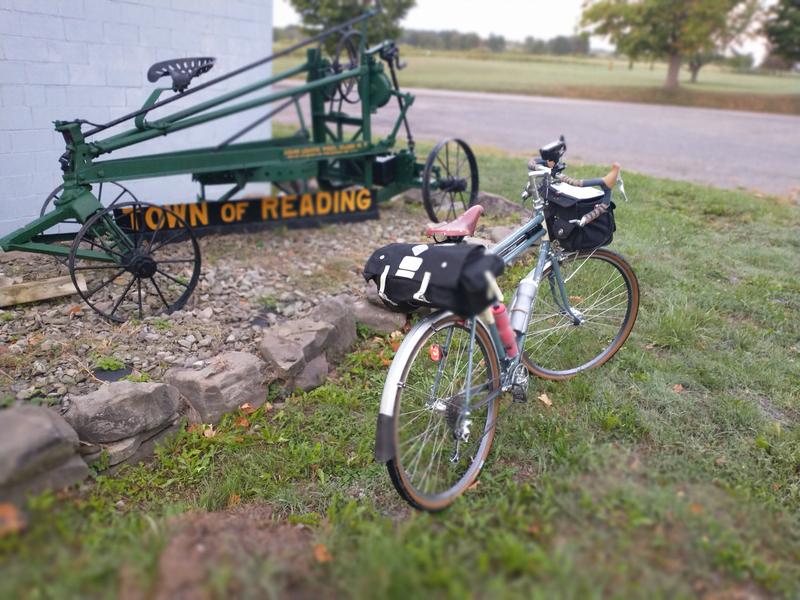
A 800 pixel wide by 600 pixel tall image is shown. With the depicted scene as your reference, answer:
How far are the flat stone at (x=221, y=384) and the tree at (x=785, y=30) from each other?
3074cm

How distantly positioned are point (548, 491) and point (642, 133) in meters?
14.4

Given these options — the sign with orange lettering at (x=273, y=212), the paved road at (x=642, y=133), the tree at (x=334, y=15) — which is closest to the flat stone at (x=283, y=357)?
the sign with orange lettering at (x=273, y=212)

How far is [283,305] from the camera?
4965 mm

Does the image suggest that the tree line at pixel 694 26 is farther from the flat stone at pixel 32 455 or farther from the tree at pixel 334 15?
the flat stone at pixel 32 455

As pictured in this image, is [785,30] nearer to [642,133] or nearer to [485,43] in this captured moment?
[642,133]

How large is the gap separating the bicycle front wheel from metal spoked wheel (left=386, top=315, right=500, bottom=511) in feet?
2.29

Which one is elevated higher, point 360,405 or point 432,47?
point 432,47

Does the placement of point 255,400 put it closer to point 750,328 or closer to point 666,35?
point 750,328

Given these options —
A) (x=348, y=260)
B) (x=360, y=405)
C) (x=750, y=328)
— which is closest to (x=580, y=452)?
(x=360, y=405)

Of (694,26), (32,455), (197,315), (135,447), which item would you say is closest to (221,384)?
(135,447)

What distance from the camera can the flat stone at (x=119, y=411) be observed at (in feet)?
10.3

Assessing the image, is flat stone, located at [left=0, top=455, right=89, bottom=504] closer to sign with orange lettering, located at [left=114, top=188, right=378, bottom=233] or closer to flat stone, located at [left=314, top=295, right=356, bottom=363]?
flat stone, located at [left=314, top=295, right=356, bottom=363]

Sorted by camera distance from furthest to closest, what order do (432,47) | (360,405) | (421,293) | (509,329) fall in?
1. (432,47)
2. (360,405)
3. (509,329)
4. (421,293)

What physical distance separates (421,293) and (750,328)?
3.02m
